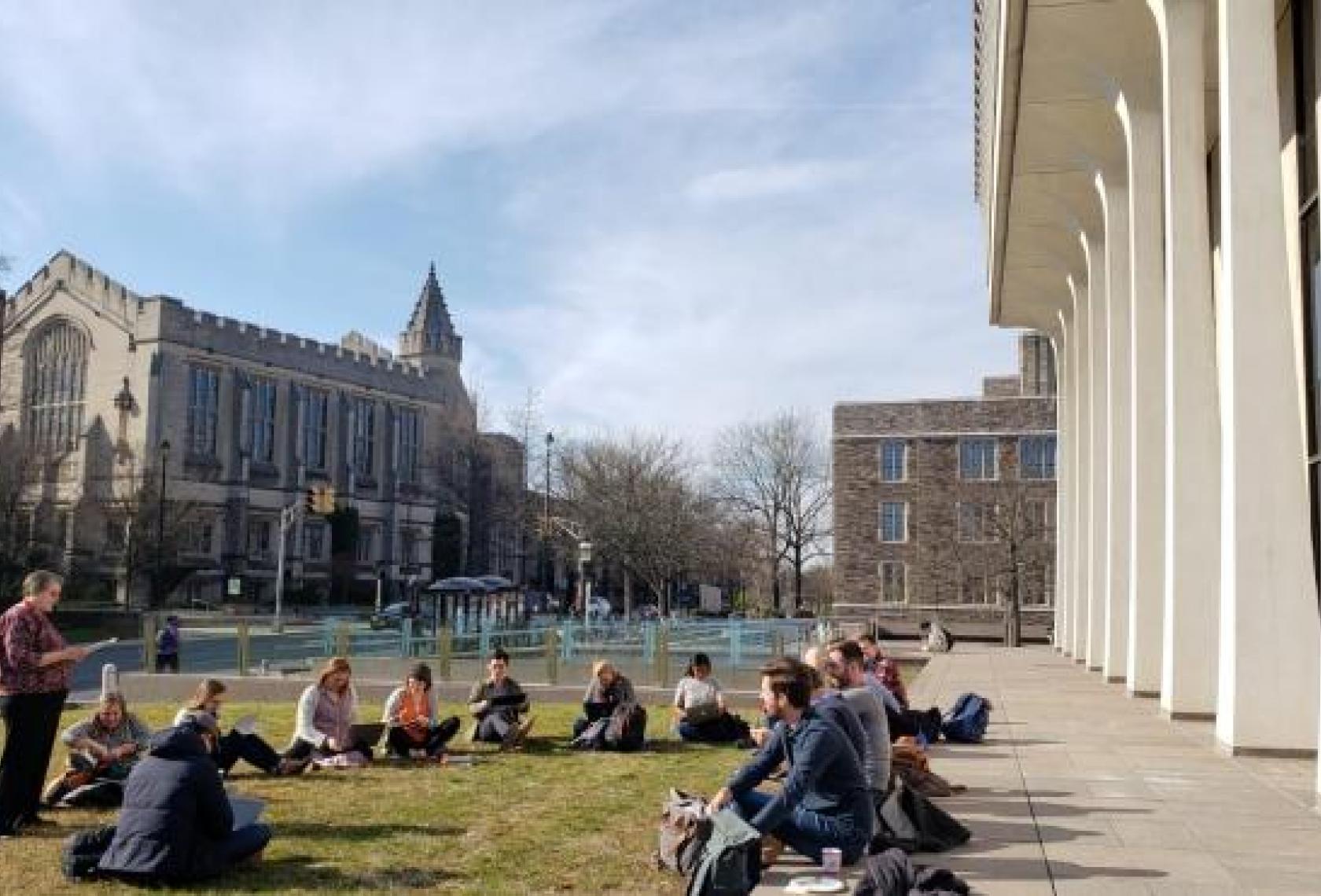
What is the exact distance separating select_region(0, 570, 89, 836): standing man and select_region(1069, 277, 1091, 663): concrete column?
2473 centimetres

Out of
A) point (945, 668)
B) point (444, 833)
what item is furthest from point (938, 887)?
point (945, 668)

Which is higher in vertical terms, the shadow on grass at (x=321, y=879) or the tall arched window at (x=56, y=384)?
the tall arched window at (x=56, y=384)

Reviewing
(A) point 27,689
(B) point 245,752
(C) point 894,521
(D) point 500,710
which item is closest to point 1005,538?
(C) point 894,521

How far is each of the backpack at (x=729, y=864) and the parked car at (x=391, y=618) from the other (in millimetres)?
43219

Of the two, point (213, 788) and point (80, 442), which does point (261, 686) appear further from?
point (80, 442)

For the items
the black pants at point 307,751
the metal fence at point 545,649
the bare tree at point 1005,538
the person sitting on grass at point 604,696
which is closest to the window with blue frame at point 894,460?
the bare tree at point 1005,538

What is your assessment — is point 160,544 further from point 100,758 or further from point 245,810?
point 245,810

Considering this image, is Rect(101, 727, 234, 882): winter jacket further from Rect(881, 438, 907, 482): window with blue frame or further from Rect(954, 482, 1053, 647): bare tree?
Rect(881, 438, 907, 482): window with blue frame

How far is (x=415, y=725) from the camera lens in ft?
42.9

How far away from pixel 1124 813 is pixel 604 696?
21.4 ft

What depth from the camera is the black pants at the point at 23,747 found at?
873cm

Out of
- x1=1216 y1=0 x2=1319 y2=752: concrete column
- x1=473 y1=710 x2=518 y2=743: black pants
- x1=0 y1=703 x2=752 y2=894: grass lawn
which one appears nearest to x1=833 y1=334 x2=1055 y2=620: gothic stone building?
x1=473 y1=710 x2=518 y2=743: black pants

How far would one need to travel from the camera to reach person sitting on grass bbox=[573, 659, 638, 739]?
14.4 metres

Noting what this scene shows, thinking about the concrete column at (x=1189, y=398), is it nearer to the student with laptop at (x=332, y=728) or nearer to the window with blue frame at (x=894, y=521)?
the student with laptop at (x=332, y=728)
